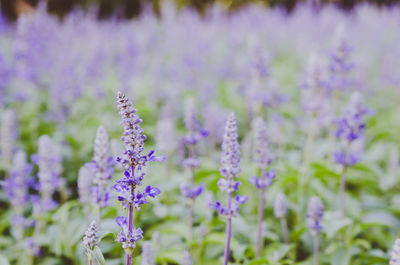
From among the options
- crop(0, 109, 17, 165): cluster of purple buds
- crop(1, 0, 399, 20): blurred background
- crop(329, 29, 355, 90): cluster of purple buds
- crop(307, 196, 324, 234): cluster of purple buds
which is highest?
crop(1, 0, 399, 20): blurred background

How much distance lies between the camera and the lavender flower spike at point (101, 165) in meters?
3.21

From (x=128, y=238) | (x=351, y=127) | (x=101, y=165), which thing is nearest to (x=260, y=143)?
(x=351, y=127)

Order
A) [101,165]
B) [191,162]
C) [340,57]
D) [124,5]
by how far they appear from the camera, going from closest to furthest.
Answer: [101,165], [191,162], [340,57], [124,5]

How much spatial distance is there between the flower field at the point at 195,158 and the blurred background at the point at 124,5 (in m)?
10.00

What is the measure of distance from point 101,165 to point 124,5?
20.8m

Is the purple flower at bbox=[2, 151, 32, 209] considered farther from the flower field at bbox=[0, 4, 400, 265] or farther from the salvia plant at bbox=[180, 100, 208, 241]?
the salvia plant at bbox=[180, 100, 208, 241]

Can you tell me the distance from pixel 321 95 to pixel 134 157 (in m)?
4.09

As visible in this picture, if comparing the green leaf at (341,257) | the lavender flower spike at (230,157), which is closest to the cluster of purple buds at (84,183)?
the lavender flower spike at (230,157)

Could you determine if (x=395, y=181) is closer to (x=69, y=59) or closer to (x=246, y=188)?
(x=246, y=188)

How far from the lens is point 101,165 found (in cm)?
329

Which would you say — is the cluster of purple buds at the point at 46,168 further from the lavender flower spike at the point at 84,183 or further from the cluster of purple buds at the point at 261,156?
the cluster of purple buds at the point at 261,156

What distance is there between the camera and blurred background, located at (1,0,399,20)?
19453mm

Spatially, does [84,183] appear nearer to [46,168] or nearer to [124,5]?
[46,168]

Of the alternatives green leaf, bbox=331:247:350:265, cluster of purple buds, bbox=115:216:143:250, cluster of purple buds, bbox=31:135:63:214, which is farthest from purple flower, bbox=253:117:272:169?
cluster of purple buds, bbox=31:135:63:214
